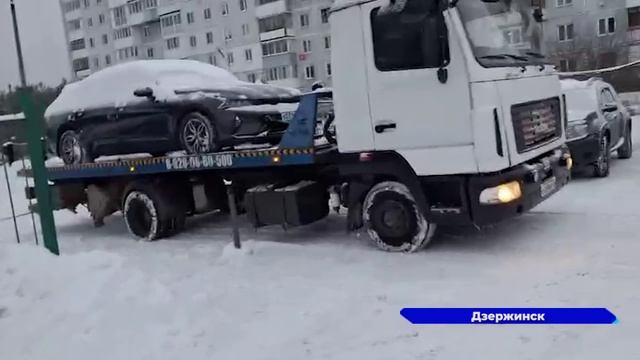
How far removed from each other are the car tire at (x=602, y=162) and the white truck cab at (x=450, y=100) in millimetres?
3918

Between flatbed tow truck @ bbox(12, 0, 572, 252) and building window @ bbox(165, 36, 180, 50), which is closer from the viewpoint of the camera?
flatbed tow truck @ bbox(12, 0, 572, 252)

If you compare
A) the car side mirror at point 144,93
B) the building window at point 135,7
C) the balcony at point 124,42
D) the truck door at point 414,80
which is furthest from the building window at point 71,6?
the truck door at point 414,80

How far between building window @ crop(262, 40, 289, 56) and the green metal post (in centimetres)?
4066

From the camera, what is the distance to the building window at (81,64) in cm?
6947

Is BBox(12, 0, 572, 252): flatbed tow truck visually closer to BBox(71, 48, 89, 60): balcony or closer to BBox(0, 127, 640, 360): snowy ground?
BBox(0, 127, 640, 360): snowy ground

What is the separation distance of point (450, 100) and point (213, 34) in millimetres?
50420

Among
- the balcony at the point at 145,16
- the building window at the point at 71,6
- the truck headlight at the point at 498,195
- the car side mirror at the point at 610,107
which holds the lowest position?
the truck headlight at the point at 498,195

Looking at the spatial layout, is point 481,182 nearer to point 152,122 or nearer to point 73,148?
point 152,122

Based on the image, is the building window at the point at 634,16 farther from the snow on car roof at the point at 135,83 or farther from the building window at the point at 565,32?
the snow on car roof at the point at 135,83

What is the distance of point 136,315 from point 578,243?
4.17 metres

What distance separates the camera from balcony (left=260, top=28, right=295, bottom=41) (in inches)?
1813

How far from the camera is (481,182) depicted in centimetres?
562

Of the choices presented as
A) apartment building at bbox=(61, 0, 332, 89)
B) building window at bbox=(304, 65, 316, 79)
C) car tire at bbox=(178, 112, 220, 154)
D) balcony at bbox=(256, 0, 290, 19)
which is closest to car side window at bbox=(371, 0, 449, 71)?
car tire at bbox=(178, 112, 220, 154)

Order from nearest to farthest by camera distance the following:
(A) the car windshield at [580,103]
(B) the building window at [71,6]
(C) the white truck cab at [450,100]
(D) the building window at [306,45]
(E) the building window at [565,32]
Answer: (C) the white truck cab at [450,100]
(A) the car windshield at [580,103]
(E) the building window at [565,32]
(D) the building window at [306,45]
(B) the building window at [71,6]
